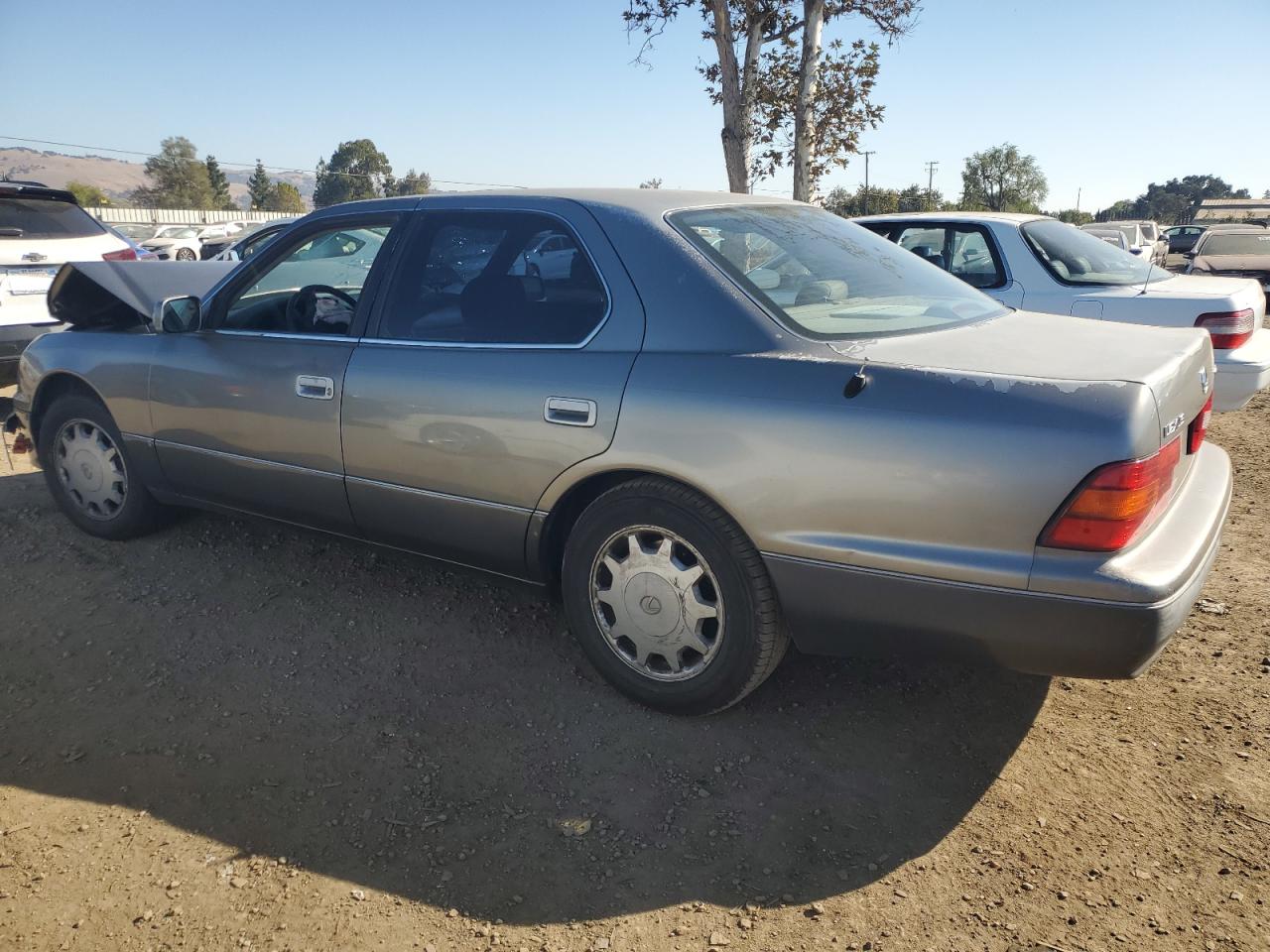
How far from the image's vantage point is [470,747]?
2863 mm

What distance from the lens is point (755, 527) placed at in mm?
2588

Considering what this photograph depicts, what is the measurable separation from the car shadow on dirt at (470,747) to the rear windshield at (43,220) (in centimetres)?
438

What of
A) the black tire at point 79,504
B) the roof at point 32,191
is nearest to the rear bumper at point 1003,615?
the black tire at point 79,504

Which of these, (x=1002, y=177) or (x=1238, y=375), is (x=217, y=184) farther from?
(x=1238, y=375)

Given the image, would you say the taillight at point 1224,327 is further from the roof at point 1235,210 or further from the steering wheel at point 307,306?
the roof at point 1235,210

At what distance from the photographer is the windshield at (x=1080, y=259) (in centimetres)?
620

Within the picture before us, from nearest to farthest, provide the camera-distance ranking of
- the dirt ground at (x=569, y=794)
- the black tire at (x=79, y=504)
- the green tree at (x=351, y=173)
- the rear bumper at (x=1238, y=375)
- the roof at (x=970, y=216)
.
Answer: the dirt ground at (x=569, y=794)
the black tire at (x=79, y=504)
the rear bumper at (x=1238, y=375)
the roof at (x=970, y=216)
the green tree at (x=351, y=173)

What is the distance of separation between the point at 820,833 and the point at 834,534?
31.1 inches

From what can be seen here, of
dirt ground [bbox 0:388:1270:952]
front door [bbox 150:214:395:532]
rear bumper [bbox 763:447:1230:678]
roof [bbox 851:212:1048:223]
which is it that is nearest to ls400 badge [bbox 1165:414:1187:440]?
rear bumper [bbox 763:447:1230:678]

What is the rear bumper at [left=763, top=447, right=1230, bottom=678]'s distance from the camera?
2246 mm

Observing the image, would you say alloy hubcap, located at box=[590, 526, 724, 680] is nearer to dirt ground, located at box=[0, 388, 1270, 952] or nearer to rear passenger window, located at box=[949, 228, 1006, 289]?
dirt ground, located at box=[0, 388, 1270, 952]

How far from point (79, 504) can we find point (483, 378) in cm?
→ 267

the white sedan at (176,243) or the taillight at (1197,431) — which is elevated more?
the white sedan at (176,243)


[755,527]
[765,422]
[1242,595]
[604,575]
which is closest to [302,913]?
[604,575]
